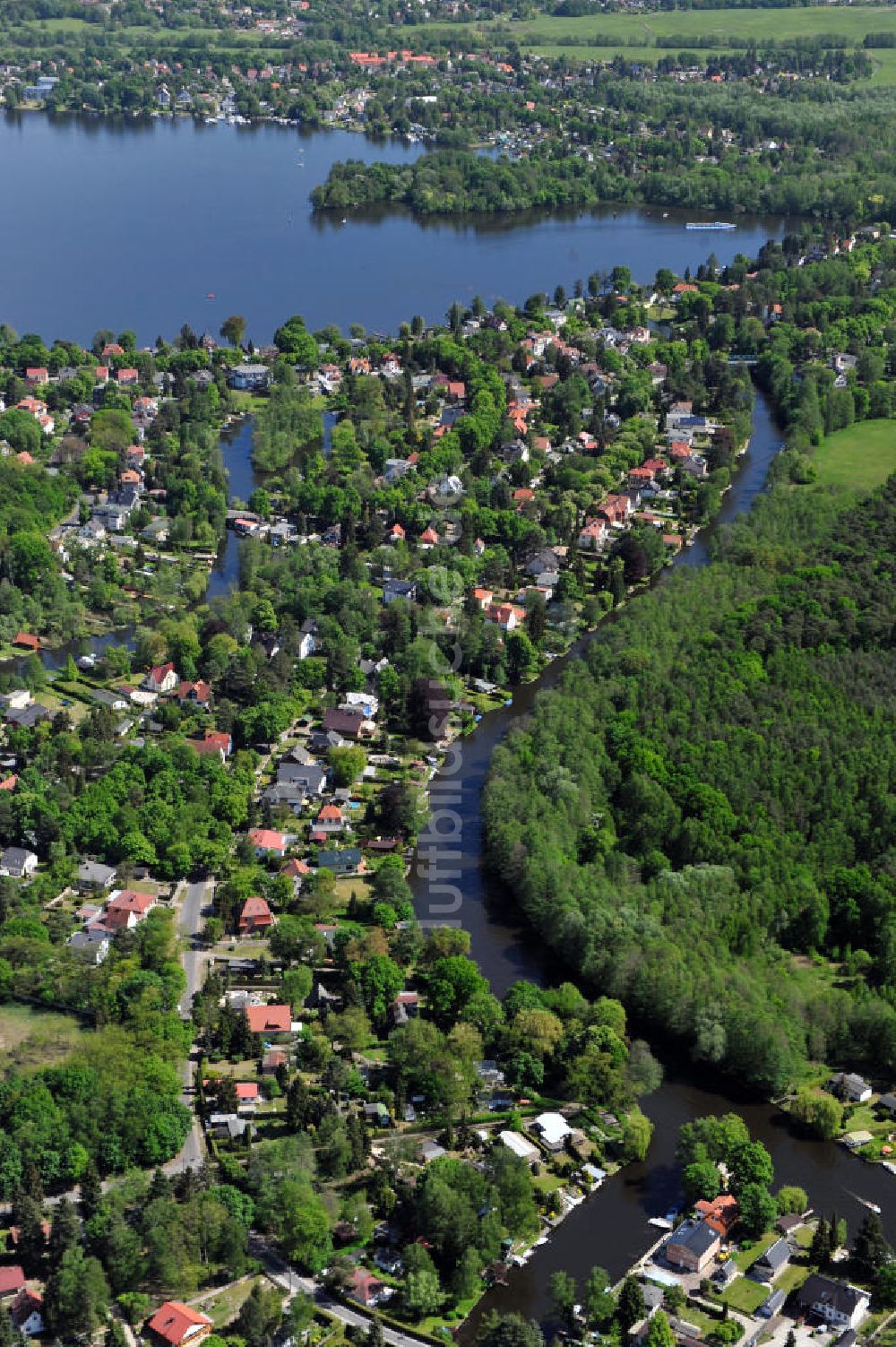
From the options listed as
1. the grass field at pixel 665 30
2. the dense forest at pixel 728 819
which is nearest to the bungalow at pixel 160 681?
the dense forest at pixel 728 819

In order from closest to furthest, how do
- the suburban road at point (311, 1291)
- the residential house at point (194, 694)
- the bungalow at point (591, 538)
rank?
1. the suburban road at point (311, 1291)
2. the residential house at point (194, 694)
3. the bungalow at point (591, 538)

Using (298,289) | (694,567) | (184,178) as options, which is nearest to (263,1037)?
(694,567)

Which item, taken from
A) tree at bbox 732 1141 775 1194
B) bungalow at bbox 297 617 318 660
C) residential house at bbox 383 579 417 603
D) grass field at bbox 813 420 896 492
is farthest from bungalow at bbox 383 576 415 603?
tree at bbox 732 1141 775 1194

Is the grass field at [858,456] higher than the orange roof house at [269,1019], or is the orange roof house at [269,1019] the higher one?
the grass field at [858,456]

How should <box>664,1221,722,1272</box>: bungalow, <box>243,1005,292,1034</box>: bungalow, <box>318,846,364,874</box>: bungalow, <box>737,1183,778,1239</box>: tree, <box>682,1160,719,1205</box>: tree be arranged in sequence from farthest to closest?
1. <box>318,846,364,874</box>: bungalow
2. <box>243,1005,292,1034</box>: bungalow
3. <box>682,1160,719,1205</box>: tree
4. <box>737,1183,778,1239</box>: tree
5. <box>664,1221,722,1272</box>: bungalow

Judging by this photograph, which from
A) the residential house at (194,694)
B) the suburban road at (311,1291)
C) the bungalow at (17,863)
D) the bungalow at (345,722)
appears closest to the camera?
the suburban road at (311,1291)

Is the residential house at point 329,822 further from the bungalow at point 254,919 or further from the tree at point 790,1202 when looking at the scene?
the tree at point 790,1202

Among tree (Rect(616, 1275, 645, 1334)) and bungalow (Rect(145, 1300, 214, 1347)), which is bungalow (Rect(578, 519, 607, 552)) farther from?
bungalow (Rect(145, 1300, 214, 1347))
